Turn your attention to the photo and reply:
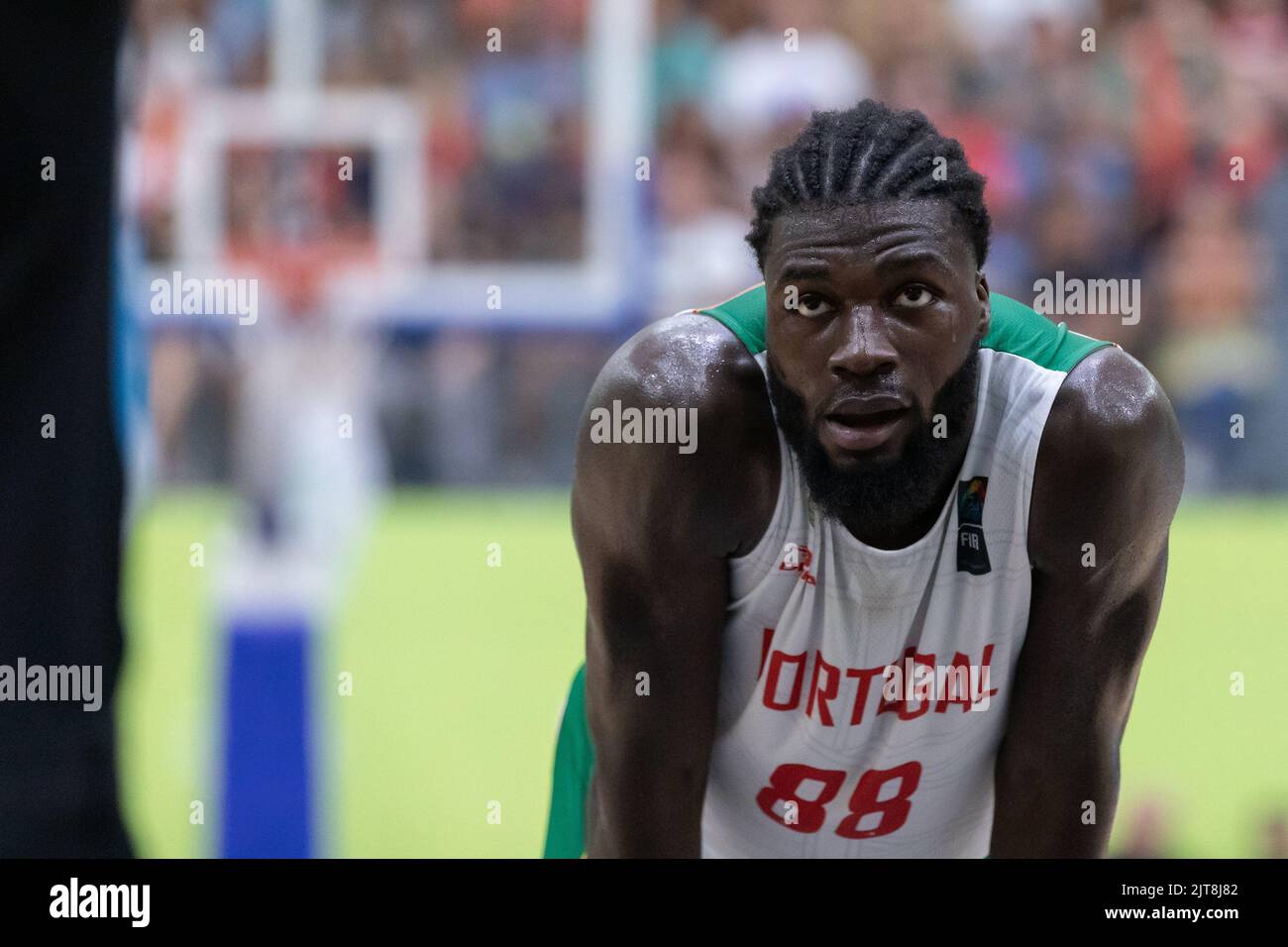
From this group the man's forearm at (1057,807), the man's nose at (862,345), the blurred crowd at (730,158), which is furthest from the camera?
the blurred crowd at (730,158)

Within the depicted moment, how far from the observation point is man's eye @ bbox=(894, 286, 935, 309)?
2045 millimetres

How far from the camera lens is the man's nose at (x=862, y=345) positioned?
200cm

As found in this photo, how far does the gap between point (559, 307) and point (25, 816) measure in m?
3.07

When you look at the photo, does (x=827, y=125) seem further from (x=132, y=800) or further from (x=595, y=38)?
(x=595, y=38)

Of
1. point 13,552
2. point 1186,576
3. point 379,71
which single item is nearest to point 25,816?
point 13,552

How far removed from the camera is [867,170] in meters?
2.08

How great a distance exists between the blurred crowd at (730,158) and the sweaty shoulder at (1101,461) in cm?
259
